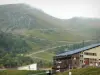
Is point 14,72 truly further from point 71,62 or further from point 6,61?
point 6,61

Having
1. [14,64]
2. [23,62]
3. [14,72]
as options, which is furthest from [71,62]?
[23,62]

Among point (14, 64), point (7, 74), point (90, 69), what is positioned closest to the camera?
point (90, 69)

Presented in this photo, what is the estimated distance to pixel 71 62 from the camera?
89312mm

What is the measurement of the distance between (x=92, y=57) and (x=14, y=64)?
78.4m

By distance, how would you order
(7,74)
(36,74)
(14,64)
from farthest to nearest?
(14,64) → (7,74) → (36,74)

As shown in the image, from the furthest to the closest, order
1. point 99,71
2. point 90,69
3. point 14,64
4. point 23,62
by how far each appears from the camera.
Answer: point 23,62
point 14,64
point 90,69
point 99,71

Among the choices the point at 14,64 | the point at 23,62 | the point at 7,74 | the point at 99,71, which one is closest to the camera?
the point at 99,71

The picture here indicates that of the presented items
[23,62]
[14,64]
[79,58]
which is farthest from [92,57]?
[23,62]

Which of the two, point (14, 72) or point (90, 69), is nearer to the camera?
point (90, 69)

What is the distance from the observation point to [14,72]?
303 ft

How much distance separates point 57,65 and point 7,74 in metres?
16.0

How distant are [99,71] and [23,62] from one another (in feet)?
386

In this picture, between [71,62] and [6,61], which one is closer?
[71,62]

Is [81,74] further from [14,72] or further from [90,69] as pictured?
[14,72]
